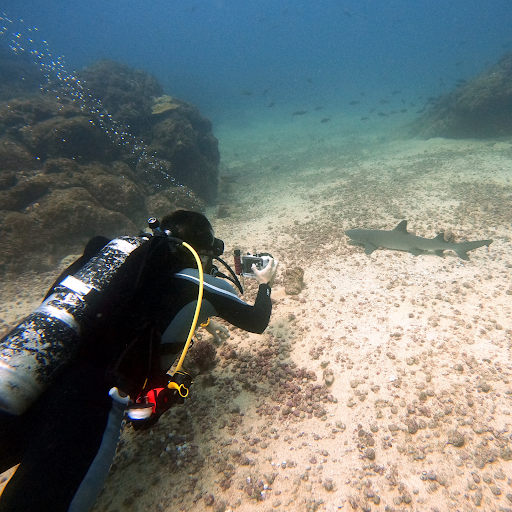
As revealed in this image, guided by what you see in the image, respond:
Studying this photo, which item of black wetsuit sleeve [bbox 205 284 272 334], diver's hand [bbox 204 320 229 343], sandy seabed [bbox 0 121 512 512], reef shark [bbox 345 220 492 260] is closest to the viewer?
sandy seabed [bbox 0 121 512 512]

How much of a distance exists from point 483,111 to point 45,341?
23313 mm

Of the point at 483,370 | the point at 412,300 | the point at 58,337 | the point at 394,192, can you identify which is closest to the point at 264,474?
the point at 58,337

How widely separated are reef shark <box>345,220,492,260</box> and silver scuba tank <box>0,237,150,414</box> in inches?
220

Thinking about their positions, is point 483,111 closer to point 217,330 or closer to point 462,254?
point 462,254

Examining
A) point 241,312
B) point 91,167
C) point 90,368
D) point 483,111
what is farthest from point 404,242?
point 483,111

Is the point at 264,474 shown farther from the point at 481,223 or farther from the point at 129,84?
the point at 129,84

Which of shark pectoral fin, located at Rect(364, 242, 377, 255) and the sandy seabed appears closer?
the sandy seabed

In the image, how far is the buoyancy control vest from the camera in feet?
5.24

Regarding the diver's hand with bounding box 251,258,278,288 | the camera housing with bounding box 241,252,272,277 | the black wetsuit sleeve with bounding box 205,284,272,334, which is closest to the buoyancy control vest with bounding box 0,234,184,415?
the black wetsuit sleeve with bounding box 205,284,272,334

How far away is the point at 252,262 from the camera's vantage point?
3.54m

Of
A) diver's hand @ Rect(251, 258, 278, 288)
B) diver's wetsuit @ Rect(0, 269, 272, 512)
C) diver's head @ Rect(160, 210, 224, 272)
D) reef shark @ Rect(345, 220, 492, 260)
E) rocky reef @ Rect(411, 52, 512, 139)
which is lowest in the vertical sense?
rocky reef @ Rect(411, 52, 512, 139)

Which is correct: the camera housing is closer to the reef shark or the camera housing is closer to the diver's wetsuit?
the diver's wetsuit

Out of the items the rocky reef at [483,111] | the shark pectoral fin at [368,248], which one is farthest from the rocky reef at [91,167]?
the rocky reef at [483,111]

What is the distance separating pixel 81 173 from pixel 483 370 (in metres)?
11.7
